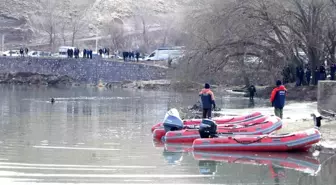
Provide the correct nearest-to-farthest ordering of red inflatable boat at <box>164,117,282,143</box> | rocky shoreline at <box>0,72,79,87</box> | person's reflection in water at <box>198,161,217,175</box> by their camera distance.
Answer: person's reflection in water at <box>198,161,217,175</box> → red inflatable boat at <box>164,117,282,143</box> → rocky shoreline at <box>0,72,79,87</box>

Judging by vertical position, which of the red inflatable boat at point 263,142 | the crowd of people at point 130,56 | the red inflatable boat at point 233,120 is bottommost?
the red inflatable boat at point 263,142

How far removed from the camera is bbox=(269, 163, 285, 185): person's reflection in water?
2169 cm

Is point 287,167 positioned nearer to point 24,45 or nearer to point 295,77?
point 295,77

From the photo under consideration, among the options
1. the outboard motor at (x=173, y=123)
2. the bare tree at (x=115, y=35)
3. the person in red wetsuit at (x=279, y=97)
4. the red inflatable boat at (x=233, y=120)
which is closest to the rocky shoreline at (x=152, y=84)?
the person in red wetsuit at (x=279, y=97)

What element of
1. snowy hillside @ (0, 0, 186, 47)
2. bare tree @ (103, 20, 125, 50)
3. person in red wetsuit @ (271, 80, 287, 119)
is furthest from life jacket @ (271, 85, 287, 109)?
snowy hillside @ (0, 0, 186, 47)

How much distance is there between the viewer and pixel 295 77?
5572 cm

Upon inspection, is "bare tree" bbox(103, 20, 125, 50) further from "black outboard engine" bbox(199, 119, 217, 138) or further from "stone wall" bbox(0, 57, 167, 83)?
"black outboard engine" bbox(199, 119, 217, 138)

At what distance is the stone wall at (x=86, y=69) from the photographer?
86875mm

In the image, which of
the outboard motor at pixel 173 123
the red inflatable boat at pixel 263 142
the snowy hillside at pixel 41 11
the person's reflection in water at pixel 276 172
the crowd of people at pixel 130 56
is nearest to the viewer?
the person's reflection in water at pixel 276 172

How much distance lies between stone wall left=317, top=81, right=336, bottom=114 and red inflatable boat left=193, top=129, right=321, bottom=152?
289 inches

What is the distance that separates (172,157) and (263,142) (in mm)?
2855

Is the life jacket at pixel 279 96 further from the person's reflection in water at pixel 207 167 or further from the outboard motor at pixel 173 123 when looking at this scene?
the person's reflection in water at pixel 207 167

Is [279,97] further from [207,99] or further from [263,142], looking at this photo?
[263,142]

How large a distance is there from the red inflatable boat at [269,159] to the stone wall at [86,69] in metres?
→ 59.1
